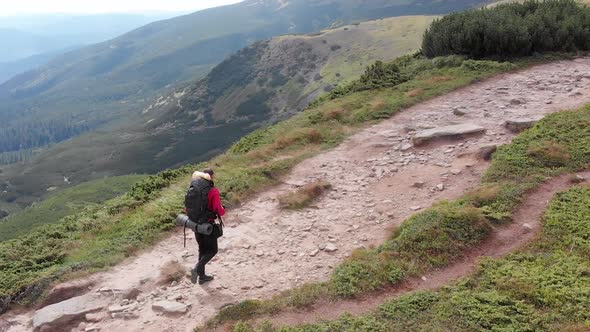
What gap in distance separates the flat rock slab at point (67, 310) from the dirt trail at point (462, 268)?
186 inches

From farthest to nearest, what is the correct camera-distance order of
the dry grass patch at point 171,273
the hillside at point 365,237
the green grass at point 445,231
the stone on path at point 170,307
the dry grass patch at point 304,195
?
1. the dry grass patch at point 304,195
2. the dry grass patch at point 171,273
3. the stone on path at point 170,307
4. the green grass at point 445,231
5. the hillside at point 365,237

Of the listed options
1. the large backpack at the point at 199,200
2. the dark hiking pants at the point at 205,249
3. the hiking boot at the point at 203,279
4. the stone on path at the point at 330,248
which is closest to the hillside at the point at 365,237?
the stone on path at the point at 330,248

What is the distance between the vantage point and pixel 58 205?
150 meters

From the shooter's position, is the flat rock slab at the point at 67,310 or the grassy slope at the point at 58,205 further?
the grassy slope at the point at 58,205

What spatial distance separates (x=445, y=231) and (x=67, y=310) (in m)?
9.92

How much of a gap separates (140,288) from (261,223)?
4442 mm

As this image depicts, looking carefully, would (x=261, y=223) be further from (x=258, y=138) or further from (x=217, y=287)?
(x=258, y=138)

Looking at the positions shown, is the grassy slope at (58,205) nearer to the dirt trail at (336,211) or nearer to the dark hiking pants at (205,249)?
the dirt trail at (336,211)

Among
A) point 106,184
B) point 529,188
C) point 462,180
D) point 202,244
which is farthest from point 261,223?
point 106,184

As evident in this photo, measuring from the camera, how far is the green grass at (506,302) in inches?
322

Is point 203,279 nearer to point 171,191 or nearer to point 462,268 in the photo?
point 462,268

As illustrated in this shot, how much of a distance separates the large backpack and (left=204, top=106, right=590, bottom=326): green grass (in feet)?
7.81

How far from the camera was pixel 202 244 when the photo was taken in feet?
36.8

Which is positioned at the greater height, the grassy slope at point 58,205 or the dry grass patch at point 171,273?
the dry grass patch at point 171,273
